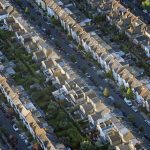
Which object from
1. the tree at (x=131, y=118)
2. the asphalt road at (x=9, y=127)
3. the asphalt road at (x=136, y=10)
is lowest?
the asphalt road at (x=9, y=127)

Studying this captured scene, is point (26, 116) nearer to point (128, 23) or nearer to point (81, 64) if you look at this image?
point (81, 64)

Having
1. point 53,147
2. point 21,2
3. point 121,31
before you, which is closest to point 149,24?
point 121,31

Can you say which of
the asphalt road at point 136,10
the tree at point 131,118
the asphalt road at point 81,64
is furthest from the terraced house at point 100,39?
the asphalt road at point 136,10

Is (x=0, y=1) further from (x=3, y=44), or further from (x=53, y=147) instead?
(x=53, y=147)

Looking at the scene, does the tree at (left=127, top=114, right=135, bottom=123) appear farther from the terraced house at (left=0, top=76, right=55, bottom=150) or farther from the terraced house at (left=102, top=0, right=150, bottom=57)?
the terraced house at (left=102, top=0, right=150, bottom=57)

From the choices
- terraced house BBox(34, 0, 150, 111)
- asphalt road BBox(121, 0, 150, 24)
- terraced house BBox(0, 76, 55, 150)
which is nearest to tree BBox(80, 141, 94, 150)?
terraced house BBox(0, 76, 55, 150)

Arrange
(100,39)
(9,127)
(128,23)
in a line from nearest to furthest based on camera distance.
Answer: (9,127), (100,39), (128,23)

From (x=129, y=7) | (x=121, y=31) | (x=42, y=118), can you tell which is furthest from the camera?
(x=129, y=7)

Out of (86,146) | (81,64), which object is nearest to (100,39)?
(81,64)

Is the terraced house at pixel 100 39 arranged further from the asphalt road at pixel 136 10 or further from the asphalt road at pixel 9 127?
the asphalt road at pixel 9 127
